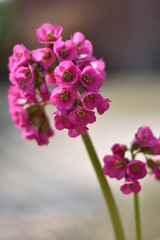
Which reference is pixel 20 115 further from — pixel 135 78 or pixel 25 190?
pixel 135 78

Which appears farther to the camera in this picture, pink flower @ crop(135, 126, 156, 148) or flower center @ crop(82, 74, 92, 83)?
pink flower @ crop(135, 126, 156, 148)

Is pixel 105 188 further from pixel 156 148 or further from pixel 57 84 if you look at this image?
pixel 57 84

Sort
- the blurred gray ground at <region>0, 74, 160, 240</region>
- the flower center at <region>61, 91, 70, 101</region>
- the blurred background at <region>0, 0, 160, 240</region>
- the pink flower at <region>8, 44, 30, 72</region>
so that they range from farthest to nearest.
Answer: the blurred background at <region>0, 0, 160, 240</region> → the blurred gray ground at <region>0, 74, 160, 240</region> → the pink flower at <region>8, 44, 30, 72</region> → the flower center at <region>61, 91, 70, 101</region>

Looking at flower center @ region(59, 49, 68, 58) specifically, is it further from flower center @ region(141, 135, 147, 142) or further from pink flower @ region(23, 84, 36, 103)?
flower center @ region(141, 135, 147, 142)

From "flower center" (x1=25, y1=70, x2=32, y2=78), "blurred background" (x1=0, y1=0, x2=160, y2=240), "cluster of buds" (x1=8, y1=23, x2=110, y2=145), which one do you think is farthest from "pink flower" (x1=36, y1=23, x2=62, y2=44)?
"blurred background" (x1=0, y1=0, x2=160, y2=240)

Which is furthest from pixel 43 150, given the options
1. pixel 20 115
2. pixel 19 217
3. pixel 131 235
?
pixel 20 115

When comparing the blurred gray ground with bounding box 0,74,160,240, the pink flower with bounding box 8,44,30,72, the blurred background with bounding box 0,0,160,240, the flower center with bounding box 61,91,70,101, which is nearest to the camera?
the flower center with bounding box 61,91,70,101

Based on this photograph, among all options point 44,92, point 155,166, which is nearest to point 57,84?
point 44,92

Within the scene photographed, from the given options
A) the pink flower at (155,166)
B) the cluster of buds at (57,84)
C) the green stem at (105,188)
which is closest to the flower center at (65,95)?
the cluster of buds at (57,84)
